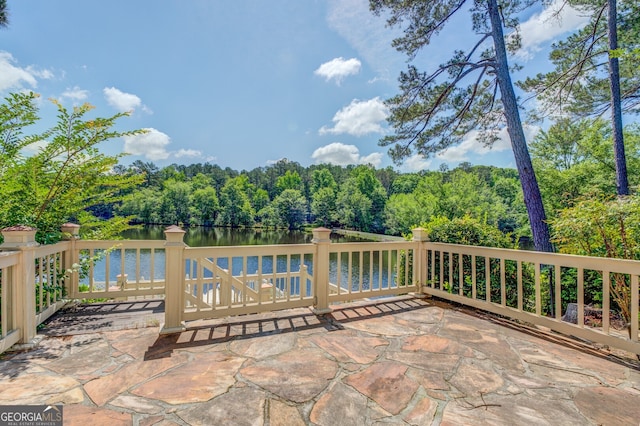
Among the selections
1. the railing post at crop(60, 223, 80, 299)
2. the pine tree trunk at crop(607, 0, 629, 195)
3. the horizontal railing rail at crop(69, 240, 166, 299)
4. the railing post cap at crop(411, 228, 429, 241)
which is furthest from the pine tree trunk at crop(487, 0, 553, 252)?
the railing post at crop(60, 223, 80, 299)

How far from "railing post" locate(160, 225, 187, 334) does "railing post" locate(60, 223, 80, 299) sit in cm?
168

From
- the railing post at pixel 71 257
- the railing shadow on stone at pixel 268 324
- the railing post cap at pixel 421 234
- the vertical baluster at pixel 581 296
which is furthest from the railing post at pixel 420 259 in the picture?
the railing post at pixel 71 257

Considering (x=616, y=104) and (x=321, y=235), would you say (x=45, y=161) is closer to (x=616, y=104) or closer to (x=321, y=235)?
(x=321, y=235)

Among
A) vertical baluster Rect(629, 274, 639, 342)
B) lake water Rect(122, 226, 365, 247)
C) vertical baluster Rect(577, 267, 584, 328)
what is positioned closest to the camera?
vertical baluster Rect(629, 274, 639, 342)

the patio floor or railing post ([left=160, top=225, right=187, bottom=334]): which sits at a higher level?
railing post ([left=160, top=225, right=187, bottom=334])

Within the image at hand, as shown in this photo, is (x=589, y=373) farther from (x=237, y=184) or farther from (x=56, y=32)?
(x=237, y=184)

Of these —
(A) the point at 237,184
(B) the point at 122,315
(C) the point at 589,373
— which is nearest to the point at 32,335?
(B) the point at 122,315

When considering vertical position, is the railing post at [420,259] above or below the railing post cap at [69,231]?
below

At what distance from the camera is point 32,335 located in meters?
2.33

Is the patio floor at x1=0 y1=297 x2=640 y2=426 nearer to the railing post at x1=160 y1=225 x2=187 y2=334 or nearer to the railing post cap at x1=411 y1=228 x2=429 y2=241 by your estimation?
the railing post at x1=160 y1=225 x2=187 y2=334

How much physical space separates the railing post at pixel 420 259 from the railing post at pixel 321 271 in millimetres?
1428

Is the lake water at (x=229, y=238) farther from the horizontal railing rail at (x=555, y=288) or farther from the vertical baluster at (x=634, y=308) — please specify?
the vertical baluster at (x=634, y=308)

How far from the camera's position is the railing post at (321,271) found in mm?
3182

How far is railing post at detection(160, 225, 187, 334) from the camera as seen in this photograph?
8.45ft
